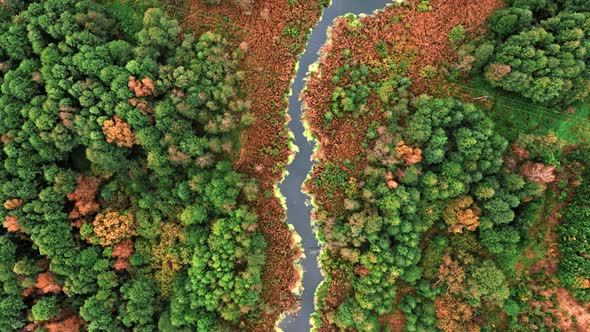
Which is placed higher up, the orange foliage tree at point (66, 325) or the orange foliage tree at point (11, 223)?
the orange foliage tree at point (11, 223)

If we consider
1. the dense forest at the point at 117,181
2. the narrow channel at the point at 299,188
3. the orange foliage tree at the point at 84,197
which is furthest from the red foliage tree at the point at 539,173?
the orange foliage tree at the point at 84,197

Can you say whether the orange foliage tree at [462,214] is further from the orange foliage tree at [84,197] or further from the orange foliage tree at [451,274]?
the orange foliage tree at [84,197]

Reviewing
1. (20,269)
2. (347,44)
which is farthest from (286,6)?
(20,269)

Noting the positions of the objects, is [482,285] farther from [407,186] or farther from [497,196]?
[407,186]

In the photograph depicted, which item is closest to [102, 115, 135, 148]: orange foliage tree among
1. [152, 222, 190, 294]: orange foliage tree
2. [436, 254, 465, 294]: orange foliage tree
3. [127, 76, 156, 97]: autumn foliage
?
[127, 76, 156, 97]: autumn foliage

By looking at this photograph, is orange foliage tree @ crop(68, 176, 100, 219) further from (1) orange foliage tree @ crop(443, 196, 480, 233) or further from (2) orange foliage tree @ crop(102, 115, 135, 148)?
(1) orange foliage tree @ crop(443, 196, 480, 233)
